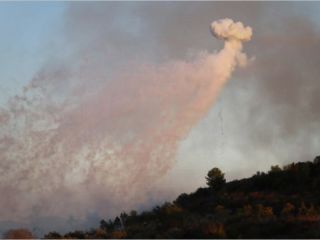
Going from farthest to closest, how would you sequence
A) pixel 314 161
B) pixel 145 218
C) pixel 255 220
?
pixel 314 161 → pixel 145 218 → pixel 255 220

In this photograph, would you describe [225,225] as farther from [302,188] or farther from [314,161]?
[314,161]

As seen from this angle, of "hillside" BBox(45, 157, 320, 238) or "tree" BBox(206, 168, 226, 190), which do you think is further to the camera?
"tree" BBox(206, 168, 226, 190)

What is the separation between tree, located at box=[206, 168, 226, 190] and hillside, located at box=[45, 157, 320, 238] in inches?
25.5

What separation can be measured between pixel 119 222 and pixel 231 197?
10.6 meters

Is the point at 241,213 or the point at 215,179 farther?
the point at 215,179

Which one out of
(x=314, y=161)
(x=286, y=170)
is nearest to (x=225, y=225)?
(x=286, y=170)

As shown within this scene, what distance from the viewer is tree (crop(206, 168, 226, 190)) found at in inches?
2672

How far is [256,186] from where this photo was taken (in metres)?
62.4

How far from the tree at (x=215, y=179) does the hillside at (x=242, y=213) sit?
65 cm

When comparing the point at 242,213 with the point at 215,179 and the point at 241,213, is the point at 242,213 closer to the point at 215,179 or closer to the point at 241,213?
the point at 241,213

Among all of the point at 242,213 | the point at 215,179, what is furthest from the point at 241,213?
the point at 215,179

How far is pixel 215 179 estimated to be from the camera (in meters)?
68.7

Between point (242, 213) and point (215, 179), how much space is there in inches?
881

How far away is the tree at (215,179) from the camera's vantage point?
67.9 m
